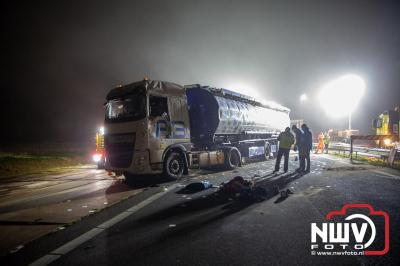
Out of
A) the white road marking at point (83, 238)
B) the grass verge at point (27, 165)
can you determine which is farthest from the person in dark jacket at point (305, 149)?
the grass verge at point (27, 165)

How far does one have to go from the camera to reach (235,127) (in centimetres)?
1269

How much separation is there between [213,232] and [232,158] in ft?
29.4

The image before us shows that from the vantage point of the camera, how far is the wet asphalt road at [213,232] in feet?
10.6

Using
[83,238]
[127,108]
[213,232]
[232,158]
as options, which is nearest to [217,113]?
[232,158]

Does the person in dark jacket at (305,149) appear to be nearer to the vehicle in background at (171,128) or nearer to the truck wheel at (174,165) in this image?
the vehicle in background at (171,128)

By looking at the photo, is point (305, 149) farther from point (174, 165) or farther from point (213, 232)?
point (213, 232)

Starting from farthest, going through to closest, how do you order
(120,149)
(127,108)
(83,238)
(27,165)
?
1. (27,165)
2. (127,108)
3. (120,149)
4. (83,238)

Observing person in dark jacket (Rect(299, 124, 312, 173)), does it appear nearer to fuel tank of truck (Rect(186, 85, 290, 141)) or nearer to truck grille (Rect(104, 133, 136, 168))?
fuel tank of truck (Rect(186, 85, 290, 141))

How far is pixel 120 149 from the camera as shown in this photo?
29.0 feet

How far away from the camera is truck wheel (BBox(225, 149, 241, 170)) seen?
12.2 metres

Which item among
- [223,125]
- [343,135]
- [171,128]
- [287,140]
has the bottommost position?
[343,135]

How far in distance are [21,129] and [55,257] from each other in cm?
10177

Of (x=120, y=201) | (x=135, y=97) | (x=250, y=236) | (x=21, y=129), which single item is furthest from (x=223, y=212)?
(x=21, y=129)

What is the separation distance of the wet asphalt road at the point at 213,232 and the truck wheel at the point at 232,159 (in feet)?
17.2
